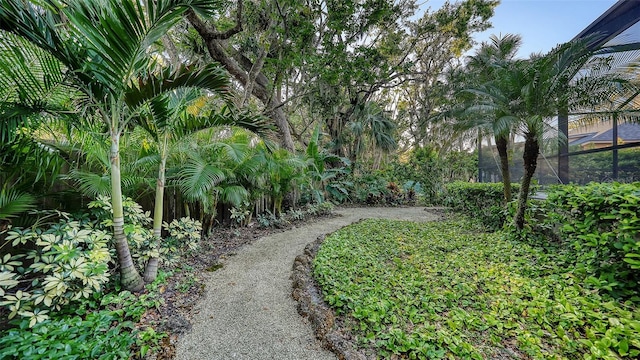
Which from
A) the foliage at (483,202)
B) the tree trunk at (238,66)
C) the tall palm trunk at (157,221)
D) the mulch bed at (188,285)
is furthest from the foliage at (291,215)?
the foliage at (483,202)

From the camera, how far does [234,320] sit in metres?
2.44

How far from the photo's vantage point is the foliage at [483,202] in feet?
19.7

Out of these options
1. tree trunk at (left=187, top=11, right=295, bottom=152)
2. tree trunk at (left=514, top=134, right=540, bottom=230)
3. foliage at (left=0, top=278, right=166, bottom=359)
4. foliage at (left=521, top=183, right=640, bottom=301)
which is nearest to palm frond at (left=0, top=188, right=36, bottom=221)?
foliage at (left=0, top=278, right=166, bottom=359)

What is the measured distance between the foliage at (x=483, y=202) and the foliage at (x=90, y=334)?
682 cm

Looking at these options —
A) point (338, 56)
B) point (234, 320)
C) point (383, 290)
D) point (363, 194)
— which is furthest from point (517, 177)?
point (234, 320)

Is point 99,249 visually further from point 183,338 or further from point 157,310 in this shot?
point 183,338

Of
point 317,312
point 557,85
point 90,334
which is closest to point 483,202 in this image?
point 557,85

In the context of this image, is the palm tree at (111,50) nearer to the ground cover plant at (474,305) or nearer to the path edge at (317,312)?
the path edge at (317,312)

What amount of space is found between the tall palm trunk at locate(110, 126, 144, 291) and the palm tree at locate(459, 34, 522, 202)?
5651 millimetres

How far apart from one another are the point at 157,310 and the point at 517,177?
1040 cm

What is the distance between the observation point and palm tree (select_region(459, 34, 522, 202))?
4.68 meters

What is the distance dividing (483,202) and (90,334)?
864cm

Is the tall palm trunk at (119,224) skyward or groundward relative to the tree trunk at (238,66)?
groundward

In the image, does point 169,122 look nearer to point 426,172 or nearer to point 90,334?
point 90,334
